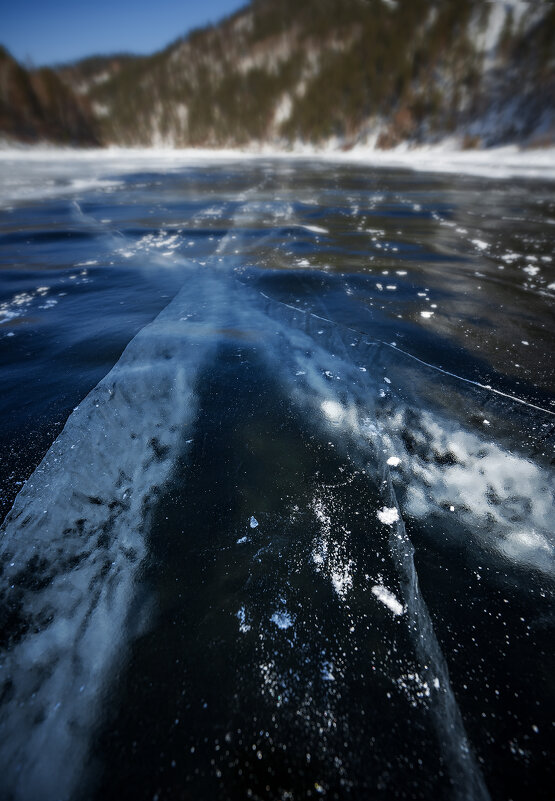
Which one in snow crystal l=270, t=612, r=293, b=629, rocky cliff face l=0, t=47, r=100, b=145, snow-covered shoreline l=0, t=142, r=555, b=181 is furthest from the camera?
rocky cliff face l=0, t=47, r=100, b=145

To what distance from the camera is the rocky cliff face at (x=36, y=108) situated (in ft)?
134

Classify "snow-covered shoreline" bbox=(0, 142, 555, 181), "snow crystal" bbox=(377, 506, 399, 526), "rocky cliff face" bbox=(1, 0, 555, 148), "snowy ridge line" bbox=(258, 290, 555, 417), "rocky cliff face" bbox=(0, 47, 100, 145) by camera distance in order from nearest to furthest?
"snow crystal" bbox=(377, 506, 399, 526), "snowy ridge line" bbox=(258, 290, 555, 417), "snow-covered shoreline" bbox=(0, 142, 555, 181), "rocky cliff face" bbox=(1, 0, 555, 148), "rocky cliff face" bbox=(0, 47, 100, 145)

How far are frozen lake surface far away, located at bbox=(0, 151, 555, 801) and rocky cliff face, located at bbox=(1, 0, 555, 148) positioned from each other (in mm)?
33998

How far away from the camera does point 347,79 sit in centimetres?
4675

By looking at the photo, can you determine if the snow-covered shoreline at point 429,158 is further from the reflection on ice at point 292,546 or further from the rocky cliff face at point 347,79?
the reflection on ice at point 292,546

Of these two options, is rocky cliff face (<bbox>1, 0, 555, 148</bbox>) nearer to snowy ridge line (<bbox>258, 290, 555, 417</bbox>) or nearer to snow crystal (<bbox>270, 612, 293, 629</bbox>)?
snowy ridge line (<bbox>258, 290, 555, 417</bbox>)

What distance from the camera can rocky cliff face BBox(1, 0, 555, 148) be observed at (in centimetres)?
2834

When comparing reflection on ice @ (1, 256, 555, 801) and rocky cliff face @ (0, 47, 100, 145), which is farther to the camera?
rocky cliff face @ (0, 47, 100, 145)

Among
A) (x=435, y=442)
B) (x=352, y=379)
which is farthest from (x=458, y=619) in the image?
(x=352, y=379)

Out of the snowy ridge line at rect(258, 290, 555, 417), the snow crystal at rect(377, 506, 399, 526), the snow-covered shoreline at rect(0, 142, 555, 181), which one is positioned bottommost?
the snow crystal at rect(377, 506, 399, 526)

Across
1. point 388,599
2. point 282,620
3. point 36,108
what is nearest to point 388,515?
point 388,599

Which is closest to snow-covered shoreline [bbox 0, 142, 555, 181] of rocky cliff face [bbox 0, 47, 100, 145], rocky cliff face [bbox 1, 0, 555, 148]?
rocky cliff face [bbox 1, 0, 555, 148]

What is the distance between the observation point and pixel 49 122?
44.4 meters

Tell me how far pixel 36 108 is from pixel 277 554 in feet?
213
